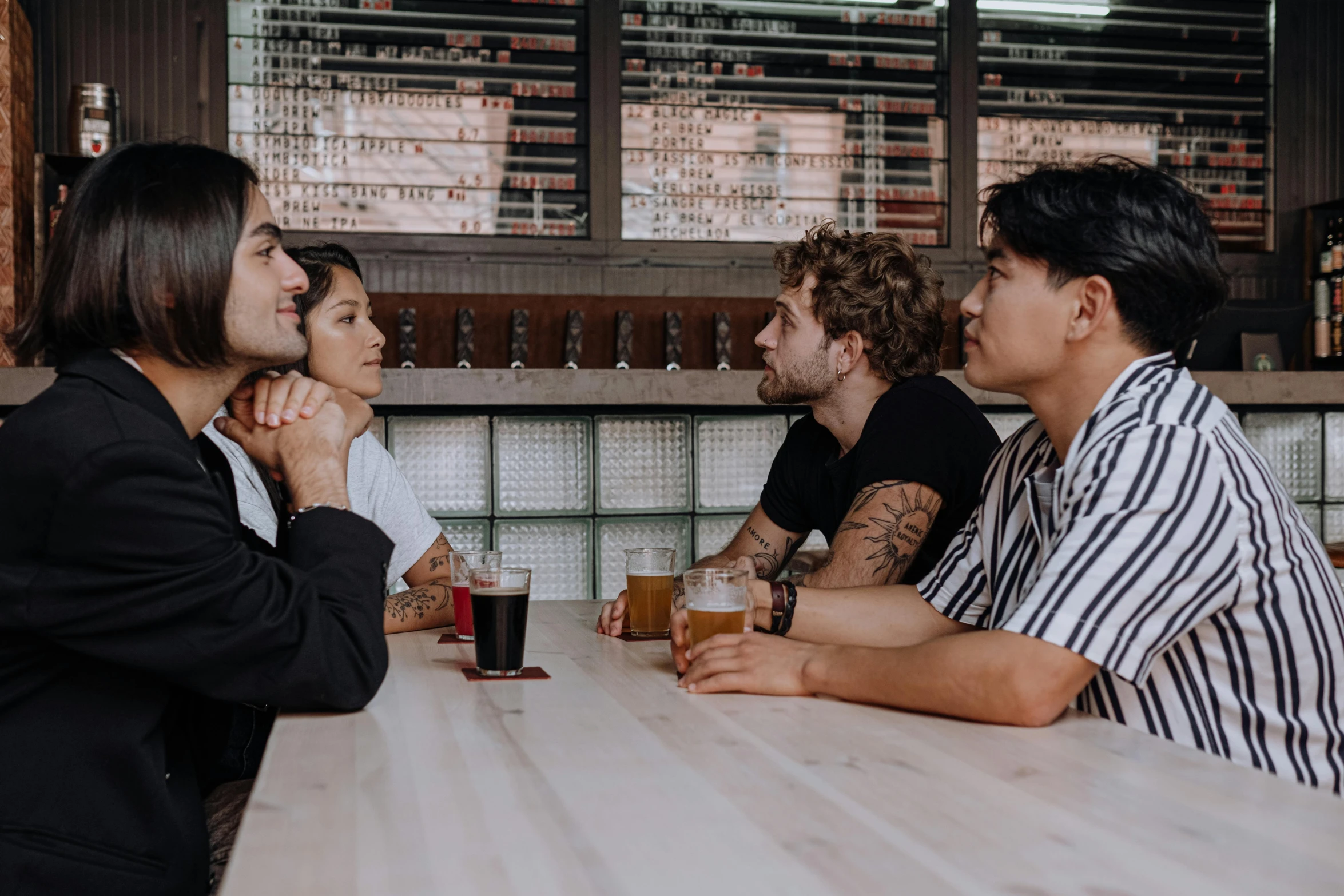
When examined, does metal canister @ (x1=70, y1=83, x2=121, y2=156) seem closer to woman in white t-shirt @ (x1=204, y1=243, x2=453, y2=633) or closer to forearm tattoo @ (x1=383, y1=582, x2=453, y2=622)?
woman in white t-shirt @ (x1=204, y1=243, x2=453, y2=633)

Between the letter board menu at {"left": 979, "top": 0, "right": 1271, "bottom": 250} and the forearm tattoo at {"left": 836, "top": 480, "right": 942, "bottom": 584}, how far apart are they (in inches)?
102

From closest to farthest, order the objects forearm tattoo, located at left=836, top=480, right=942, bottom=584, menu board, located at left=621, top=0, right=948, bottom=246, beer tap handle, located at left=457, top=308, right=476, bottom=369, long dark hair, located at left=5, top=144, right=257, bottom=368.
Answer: long dark hair, located at left=5, top=144, right=257, bottom=368 → forearm tattoo, located at left=836, top=480, right=942, bottom=584 → beer tap handle, located at left=457, top=308, right=476, bottom=369 → menu board, located at left=621, top=0, right=948, bottom=246

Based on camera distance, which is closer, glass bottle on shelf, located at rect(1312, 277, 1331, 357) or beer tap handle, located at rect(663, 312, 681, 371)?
beer tap handle, located at rect(663, 312, 681, 371)

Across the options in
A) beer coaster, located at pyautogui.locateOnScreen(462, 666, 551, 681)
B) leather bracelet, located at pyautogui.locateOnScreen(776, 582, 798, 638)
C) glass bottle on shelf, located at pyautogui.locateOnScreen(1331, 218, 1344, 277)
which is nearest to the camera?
beer coaster, located at pyautogui.locateOnScreen(462, 666, 551, 681)

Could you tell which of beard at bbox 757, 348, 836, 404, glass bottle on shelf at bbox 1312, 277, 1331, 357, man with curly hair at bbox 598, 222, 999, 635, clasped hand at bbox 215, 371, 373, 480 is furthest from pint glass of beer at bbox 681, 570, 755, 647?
glass bottle on shelf at bbox 1312, 277, 1331, 357

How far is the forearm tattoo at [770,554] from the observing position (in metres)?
2.24

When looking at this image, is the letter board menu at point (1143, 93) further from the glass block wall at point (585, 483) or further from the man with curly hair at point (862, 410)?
the man with curly hair at point (862, 410)

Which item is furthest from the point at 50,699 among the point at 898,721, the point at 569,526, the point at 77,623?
the point at 569,526

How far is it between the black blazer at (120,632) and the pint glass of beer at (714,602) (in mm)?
350

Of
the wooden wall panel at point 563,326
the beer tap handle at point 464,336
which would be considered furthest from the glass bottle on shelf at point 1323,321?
the beer tap handle at point 464,336

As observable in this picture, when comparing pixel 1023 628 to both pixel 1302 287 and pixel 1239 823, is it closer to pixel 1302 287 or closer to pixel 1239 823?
pixel 1239 823

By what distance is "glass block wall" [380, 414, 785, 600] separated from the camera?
128 inches

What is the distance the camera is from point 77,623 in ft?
3.33

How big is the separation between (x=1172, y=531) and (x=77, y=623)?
101cm
